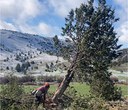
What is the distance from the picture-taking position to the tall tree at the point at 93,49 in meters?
31.9

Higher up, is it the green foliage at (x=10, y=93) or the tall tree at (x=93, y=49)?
the tall tree at (x=93, y=49)

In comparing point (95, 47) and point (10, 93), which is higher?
point (95, 47)

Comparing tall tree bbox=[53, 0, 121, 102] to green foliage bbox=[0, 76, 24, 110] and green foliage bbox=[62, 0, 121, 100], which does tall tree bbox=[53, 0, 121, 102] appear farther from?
green foliage bbox=[0, 76, 24, 110]

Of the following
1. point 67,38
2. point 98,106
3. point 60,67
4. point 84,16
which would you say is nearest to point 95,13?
point 84,16

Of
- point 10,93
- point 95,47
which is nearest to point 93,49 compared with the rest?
point 95,47

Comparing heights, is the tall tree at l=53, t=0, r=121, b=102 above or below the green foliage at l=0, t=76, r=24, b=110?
above

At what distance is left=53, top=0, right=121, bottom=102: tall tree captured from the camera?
105 feet

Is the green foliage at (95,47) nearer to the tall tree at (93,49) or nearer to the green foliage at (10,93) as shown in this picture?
the tall tree at (93,49)

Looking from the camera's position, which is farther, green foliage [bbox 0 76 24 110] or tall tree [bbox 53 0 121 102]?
tall tree [bbox 53 0 121 102]

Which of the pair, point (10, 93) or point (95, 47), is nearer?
point (10, 93)

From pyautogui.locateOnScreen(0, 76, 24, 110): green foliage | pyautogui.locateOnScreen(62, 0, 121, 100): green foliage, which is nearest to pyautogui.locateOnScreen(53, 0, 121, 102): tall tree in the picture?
pyautogui.locateOnScreen(62, 0, 121, 100): green foliage

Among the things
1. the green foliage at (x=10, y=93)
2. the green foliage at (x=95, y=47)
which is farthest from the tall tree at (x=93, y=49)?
the green foliage at (x=10, y=93)

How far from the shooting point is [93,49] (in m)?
32.3

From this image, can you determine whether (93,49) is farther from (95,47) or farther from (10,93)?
(10,93)
